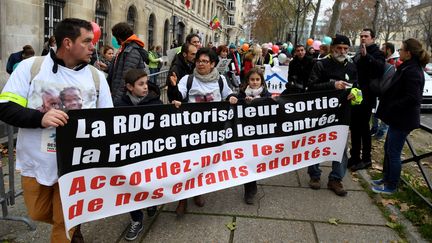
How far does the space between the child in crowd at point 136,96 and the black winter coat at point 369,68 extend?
3142 mm

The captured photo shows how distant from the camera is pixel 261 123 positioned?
4086 millimetres

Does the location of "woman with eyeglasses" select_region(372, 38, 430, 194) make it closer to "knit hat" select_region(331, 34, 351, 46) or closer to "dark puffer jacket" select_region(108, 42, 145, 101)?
"knit hat" select_region(331, 34, 351, 46)

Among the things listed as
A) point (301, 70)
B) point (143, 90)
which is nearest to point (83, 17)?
point (301, 70)

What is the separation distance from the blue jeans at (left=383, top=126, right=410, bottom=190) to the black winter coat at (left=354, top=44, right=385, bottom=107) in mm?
818

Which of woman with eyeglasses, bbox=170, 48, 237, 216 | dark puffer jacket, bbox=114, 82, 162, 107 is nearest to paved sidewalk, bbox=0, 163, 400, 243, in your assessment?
woman with eyeglasses, bbox=170, 48, 237, 216

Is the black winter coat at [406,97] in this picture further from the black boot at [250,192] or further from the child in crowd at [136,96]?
the child in crowd at [136,96]

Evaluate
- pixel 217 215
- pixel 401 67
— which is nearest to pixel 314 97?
pixel 401 67

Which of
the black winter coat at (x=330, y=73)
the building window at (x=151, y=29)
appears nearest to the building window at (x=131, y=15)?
the building window at (x=151, y=29)

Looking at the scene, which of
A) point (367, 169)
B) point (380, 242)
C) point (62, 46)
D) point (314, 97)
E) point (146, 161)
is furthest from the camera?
point (367, 169)

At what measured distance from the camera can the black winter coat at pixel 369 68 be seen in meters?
5.00

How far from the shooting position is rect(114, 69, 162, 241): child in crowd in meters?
3.38

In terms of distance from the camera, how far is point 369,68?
16.6 ft

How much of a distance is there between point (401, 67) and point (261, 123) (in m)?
1.93

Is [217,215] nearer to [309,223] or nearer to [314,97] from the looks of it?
[309,223]
